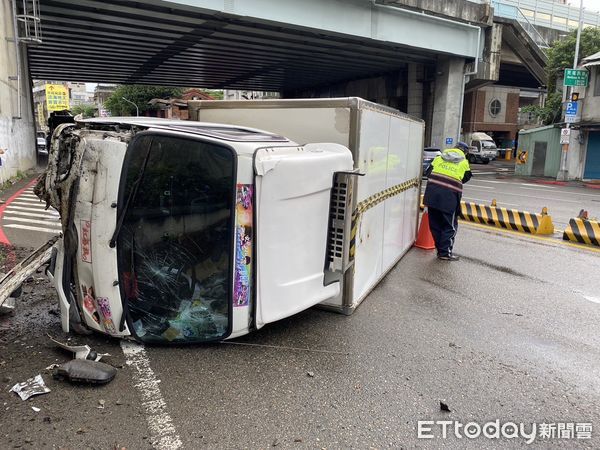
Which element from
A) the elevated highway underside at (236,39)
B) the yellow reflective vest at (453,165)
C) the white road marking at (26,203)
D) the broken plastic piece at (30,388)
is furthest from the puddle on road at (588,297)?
the elevated highway underside at (236,39)

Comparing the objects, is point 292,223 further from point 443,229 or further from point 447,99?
point 447,99

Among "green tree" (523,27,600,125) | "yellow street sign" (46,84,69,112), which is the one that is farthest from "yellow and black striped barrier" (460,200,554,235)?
"yellow street sign" (46,84,69,112)

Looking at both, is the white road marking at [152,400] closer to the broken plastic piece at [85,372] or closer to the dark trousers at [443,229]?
the broken plastic piece at [85,372]

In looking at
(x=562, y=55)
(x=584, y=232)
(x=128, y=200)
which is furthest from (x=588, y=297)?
(x=562, y=55)

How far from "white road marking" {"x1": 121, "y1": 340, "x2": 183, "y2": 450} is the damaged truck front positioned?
6.4 inches

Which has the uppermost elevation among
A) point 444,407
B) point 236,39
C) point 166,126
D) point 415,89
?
point 236,39

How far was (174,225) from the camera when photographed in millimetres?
3535

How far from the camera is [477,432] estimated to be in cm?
290

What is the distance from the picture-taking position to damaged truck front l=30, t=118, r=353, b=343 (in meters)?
3.40

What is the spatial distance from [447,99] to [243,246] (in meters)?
24.0

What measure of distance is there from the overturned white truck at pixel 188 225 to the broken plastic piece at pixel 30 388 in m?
0.63

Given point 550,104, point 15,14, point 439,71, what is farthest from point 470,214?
point 550,104

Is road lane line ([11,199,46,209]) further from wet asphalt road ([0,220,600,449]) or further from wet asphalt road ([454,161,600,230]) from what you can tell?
wet asphalt road ([454,161,600,230])

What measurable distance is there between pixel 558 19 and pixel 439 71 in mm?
13209
